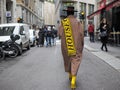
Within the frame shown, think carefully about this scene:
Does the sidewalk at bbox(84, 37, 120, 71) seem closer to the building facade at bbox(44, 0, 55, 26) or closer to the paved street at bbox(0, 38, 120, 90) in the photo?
the paved street at bbox(0, 38, 120, 90)

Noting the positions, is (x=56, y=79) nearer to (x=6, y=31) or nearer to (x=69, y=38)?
(x=69, y=38)

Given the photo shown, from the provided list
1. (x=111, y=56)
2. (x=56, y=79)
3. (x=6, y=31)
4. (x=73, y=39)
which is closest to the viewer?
(x=73, y=39)

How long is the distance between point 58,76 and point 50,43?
18733 millimetres

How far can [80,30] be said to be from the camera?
8109 mm

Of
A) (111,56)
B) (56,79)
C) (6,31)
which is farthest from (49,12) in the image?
(56,79)

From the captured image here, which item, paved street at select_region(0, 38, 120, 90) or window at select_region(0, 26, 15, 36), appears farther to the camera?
window at select_region(0, 26, 15, 36)

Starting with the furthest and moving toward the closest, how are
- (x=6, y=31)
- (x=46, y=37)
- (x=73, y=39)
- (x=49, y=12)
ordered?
(x=49, y=12) → (x=46, y=37) → (x=6, y=31) → (x=73, y=39)

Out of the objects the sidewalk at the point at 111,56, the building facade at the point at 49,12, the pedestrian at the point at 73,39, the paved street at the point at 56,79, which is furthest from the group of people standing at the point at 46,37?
the building facade at the point at 49,12

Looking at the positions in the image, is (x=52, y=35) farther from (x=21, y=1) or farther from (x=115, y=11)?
(x=21, y=1)

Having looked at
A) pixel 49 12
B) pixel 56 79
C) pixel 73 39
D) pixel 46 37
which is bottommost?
pixel 56 79

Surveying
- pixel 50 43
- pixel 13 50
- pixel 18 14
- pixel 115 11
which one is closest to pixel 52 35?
pixel 50 43

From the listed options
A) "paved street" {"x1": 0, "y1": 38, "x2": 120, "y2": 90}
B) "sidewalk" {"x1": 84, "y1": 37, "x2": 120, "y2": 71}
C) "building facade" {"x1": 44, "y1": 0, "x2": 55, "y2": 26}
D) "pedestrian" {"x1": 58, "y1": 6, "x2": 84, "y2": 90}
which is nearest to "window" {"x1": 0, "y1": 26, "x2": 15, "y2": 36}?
"sidewalk" {"x1": 84, "y1": 37, "x2": 120, "y2": 71}

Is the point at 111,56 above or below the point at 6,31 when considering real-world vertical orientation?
below

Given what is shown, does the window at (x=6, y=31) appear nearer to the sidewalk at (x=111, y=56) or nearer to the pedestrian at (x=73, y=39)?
the sidewalk at (x=111, y=56)
